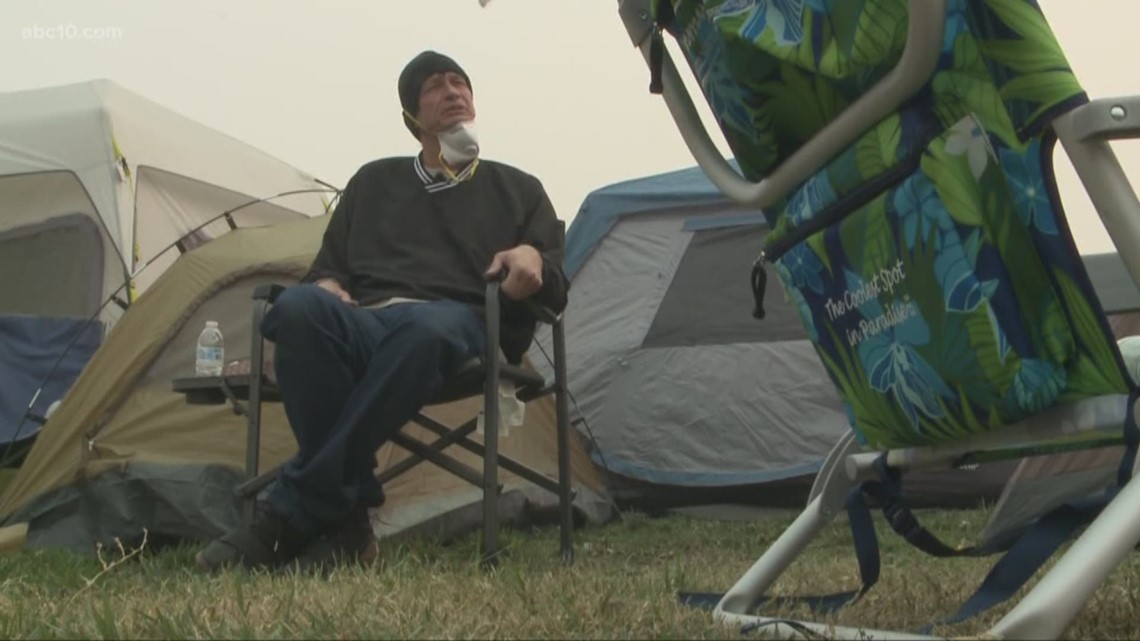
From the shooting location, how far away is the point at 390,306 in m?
2.89

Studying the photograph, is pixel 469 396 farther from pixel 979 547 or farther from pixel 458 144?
pixel 979 547

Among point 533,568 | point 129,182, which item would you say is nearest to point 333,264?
point 533,568

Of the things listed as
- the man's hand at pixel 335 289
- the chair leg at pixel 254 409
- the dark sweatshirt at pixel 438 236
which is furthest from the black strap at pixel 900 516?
the chair leg at pixel 254 409

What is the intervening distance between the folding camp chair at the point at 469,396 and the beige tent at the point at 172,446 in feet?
1.37

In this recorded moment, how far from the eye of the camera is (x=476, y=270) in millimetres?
3039

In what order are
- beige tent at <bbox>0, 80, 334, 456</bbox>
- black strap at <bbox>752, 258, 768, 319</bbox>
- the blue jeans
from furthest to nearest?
beige tent at <bbox>0, 80, 334, 456</bbox>, the blue jeans, black strap at <bbox>752, 258, 768, 319</bbox>

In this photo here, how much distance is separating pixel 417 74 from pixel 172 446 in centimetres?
120

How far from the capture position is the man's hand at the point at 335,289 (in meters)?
2.88

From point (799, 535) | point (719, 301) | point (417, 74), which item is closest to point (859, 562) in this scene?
point (799, 535)

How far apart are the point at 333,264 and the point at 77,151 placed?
9.76ft

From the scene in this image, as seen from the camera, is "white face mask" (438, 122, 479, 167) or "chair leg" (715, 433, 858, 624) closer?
"chair leg" (715, 433, 858, 624)

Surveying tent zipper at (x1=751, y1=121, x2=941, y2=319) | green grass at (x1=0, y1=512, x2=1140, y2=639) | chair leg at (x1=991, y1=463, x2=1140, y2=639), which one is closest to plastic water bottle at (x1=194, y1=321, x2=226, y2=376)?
green grass at (x1=0, y1=512, x2=1140, y2=639)

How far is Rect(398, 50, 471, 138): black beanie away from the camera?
3.30 m

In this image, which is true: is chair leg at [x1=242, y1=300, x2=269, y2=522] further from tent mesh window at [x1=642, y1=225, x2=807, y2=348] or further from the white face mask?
tent mesh window at [x1=642, y1=225, x2=807, y2=348]
